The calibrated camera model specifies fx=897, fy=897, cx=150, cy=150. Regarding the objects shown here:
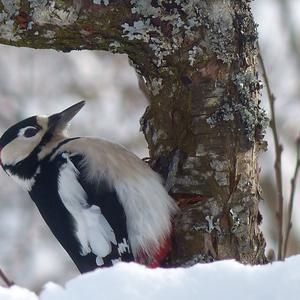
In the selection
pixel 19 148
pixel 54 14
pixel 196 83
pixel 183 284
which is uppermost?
pixel 54 14

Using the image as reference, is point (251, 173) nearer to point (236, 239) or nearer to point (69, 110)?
point (236, 239)

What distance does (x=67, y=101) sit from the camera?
8.49m

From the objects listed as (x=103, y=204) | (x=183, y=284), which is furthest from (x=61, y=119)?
(x=183, y=284)

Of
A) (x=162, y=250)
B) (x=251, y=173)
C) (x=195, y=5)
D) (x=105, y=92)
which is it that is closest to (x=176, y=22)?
(x=195, y=5)

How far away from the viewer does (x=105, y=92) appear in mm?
8500

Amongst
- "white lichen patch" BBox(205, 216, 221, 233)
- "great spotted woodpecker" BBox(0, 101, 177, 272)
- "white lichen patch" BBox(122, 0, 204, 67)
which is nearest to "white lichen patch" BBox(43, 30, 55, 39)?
"white lichen patch" BBox(122, 0, 204, 67)

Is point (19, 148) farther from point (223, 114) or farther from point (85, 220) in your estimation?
point (223, 114)

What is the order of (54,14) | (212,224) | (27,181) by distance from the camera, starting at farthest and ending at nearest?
(27,181) < (212,224) < (54,14)

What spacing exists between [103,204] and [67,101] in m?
5.78

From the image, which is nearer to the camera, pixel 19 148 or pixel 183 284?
pixel 183 284

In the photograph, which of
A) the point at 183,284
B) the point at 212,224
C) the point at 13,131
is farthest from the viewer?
the point at 13,131

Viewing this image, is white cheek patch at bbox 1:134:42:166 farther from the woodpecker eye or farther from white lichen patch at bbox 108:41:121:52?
white lichen patch at bbox 108:41:121:52

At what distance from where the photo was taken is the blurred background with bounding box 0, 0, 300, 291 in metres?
7.99

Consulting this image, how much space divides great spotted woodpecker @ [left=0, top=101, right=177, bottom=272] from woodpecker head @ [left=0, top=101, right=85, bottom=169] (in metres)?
0.17
